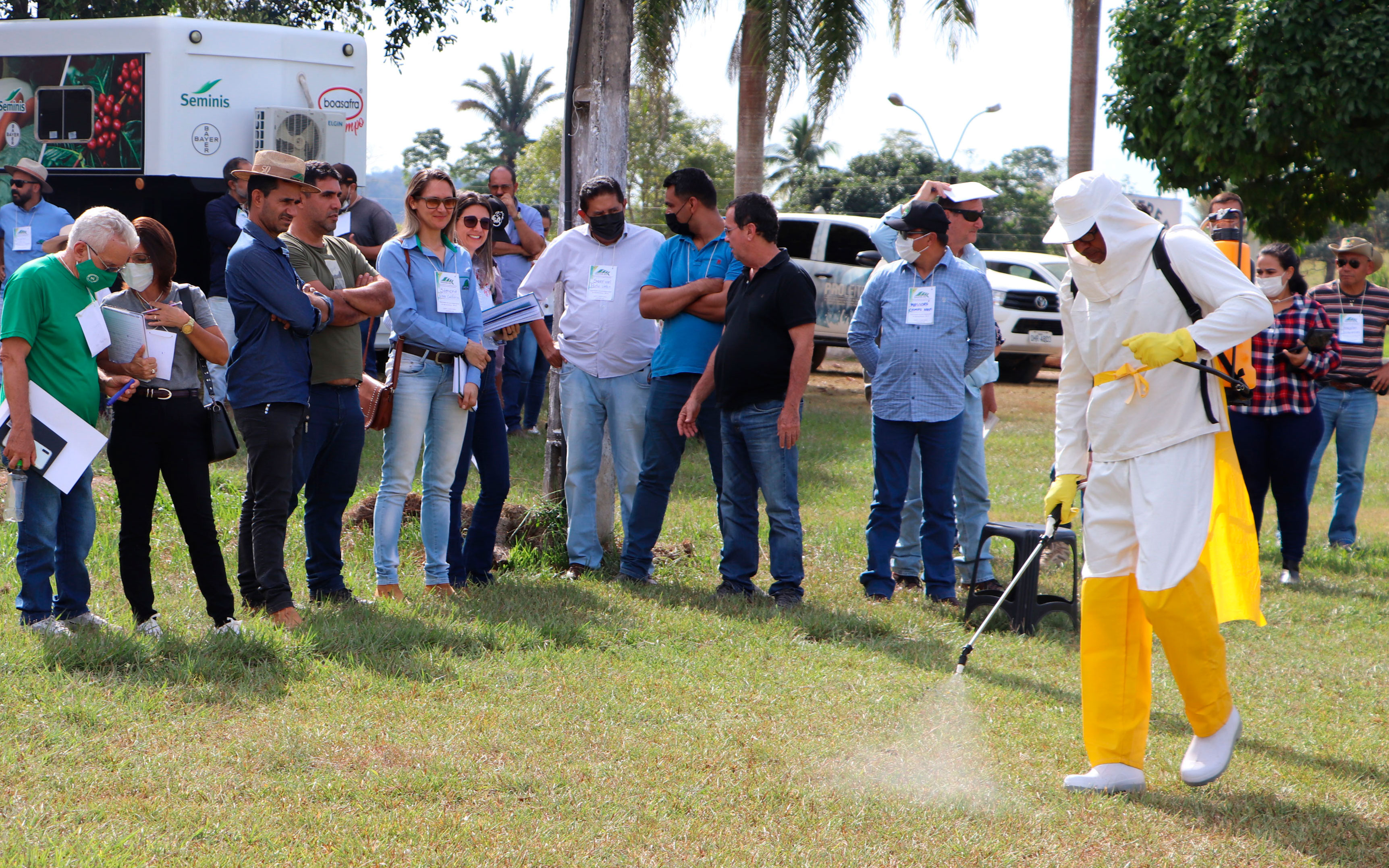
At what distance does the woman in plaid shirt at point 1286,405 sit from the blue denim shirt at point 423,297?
4.93 metres

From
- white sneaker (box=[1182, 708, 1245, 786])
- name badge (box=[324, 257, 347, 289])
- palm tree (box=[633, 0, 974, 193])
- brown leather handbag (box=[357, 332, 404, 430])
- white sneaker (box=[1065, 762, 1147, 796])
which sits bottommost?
white sneaker (box=[1065, 762, 1147, 796])

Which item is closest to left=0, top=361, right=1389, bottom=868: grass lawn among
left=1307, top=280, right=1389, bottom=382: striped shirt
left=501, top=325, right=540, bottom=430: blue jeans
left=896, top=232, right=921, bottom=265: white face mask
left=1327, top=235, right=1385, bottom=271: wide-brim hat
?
left=896, top=232, right=921, bottom=265: white face mask

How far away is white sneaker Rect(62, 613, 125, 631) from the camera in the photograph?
511 cm

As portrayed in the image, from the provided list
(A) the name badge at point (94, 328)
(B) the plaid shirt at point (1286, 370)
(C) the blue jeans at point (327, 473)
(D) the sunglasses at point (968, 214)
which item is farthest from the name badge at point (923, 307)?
(A) the name badge at point (94, 328)

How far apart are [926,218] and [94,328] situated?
13.1 feet

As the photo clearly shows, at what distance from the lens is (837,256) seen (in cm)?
1827

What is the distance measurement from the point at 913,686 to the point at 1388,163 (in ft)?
36.5

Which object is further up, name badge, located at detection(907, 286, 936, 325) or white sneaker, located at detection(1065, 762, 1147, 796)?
name badge, located at detection(907, 286, 936, 325)

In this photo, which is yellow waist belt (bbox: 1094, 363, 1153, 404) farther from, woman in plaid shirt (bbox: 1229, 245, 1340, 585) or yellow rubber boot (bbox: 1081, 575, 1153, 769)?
woman in plaid shirt (bbox: 1229, 245, 1340, 585)

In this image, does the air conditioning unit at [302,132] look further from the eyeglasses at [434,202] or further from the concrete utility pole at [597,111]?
the eyeglasses at [434,202]

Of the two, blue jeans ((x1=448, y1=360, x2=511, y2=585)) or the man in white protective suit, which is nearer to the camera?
the man in white protective suit

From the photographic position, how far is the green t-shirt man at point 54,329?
4.82 m

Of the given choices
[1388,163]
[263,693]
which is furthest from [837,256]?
[263,693]

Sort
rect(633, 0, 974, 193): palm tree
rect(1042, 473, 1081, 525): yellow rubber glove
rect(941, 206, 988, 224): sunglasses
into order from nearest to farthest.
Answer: rect(1042, 473, 1081, 525): yellow rubber glove
rect(941, 206, 988, 224): sunglasses
rect(633, 0, 974, 193): palm tree
